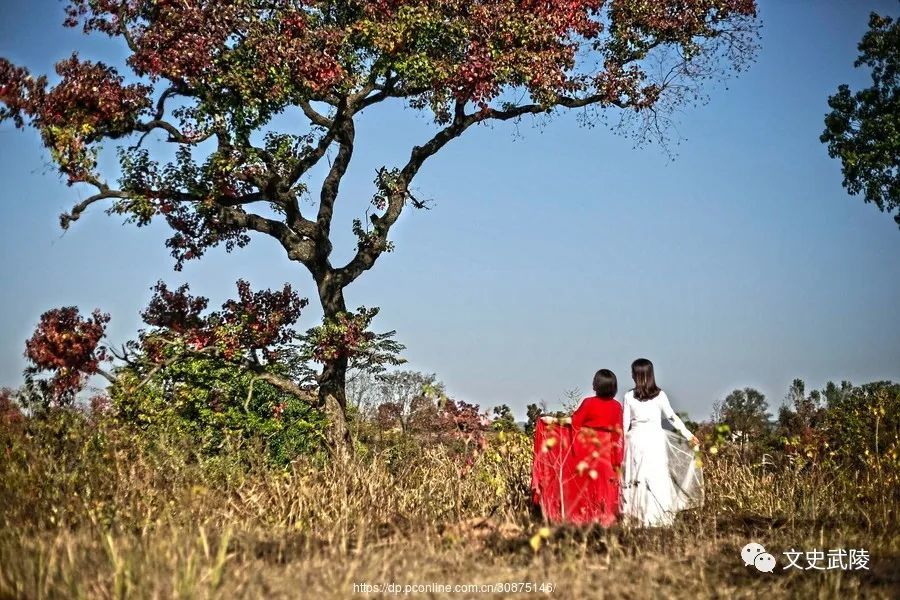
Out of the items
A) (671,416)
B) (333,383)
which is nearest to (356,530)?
(671,416)

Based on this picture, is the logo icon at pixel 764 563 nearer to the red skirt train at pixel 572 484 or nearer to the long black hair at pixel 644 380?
the red skirt train at pixel 572 484

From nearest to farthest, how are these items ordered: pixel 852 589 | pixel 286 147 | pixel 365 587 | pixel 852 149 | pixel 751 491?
pixel 365 587 → pixel 852 589 → pixel 751 491 → pixel 286 147 → pixel 852 149

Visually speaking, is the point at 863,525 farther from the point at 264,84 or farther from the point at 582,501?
the point at 264,84

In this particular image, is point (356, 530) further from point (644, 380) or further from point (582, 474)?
point (644, 380)

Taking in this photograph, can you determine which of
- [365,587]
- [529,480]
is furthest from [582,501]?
[365,587]

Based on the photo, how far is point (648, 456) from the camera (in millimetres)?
8781

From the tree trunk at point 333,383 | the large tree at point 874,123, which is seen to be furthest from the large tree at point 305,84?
the large tree at point 874,123

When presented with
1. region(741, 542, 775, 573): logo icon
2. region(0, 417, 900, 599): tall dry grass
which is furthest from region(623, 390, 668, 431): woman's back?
region(741, 542, 775, 573): logo icon

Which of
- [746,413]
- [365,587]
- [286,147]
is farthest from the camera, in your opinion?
[746,413]

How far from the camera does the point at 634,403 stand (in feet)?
28.8

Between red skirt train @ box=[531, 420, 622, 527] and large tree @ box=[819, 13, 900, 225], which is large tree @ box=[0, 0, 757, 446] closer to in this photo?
red skirt train @ box=[531, 420, 622, 527]

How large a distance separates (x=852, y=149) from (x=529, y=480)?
17.2m

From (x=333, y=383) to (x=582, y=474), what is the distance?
15.4ft

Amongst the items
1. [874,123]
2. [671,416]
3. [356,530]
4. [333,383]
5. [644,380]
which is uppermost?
[874,123]
